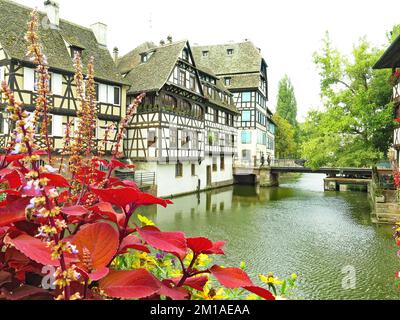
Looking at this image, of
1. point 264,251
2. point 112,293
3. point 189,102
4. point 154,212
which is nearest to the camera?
point 112,293

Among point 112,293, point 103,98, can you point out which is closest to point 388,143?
point 103,98

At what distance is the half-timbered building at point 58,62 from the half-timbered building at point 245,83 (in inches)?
841

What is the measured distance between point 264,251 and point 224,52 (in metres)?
37.4

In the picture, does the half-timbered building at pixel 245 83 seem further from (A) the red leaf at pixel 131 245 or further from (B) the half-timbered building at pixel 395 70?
(A) the red leaf at pixel 131 245

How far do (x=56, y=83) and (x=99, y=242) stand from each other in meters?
19.5

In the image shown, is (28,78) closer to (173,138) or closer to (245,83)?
(173,138)

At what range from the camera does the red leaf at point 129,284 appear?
124 cm

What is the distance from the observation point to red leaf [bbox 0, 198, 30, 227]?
1.27 metres

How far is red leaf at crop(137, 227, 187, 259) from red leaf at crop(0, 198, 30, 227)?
0.46 meters

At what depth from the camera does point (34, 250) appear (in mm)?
1170

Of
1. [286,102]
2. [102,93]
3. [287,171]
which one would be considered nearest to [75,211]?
[102,93]

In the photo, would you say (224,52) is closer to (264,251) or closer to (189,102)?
(189,102)

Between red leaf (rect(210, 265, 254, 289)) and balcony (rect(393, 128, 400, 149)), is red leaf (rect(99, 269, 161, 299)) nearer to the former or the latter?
red leaf (rect(210, 265, 254, 289))

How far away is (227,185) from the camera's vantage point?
122 ft
